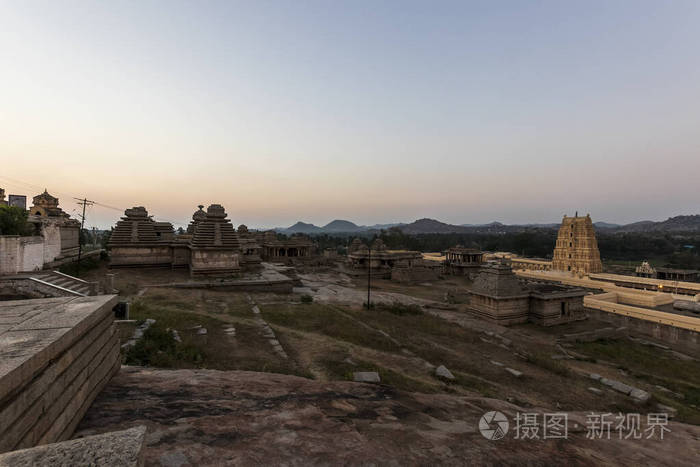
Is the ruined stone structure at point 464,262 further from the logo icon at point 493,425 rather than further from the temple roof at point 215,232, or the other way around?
the logo icon at point 493,425

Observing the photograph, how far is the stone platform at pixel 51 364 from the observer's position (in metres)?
2.71

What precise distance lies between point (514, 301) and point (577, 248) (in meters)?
32.7

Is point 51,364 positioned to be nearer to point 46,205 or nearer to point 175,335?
point 175,335

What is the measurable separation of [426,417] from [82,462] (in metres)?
4.19

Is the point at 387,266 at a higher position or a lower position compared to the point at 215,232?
lower

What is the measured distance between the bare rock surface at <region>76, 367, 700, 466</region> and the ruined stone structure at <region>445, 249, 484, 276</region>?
40.0 metres

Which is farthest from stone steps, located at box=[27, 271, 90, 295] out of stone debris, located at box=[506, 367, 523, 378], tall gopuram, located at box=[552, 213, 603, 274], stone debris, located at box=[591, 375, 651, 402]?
tall gopuram, located at box=[552, 213, 603, 274]

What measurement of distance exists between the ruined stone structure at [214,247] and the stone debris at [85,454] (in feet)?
68.6

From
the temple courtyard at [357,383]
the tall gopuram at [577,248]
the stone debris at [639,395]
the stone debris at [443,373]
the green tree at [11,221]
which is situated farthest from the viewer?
the tall gopuram at [577,248]

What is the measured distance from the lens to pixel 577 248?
44.9m

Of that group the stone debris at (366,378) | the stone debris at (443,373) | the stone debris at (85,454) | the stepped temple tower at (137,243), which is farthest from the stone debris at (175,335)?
the stepped temple tower at (137,243)

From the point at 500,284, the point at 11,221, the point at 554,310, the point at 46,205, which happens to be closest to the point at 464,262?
the point at 554,310

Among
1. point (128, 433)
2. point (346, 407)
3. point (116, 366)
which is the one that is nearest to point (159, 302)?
point (116, 366)

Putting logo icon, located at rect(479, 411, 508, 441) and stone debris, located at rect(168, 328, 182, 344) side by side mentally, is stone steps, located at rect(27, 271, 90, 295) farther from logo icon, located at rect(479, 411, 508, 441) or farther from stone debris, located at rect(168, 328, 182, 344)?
logo icon, located at rect(479, 411, 508, 441)
